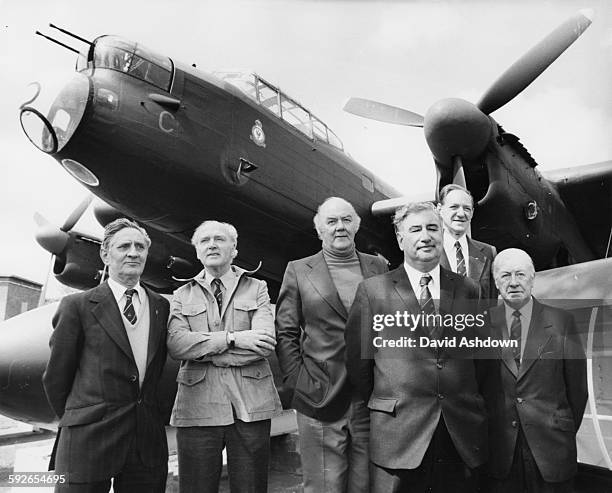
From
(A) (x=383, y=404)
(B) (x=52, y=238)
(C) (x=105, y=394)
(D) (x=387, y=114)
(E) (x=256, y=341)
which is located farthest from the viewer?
(B) (x=52, y=238)

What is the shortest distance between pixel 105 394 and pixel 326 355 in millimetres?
1204

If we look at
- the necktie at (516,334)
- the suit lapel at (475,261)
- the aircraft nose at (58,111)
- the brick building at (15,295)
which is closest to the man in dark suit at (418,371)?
the necktie at (516,334)

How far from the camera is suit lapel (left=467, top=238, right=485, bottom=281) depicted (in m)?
3.32

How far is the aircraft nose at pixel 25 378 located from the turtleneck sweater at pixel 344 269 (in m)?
3.26

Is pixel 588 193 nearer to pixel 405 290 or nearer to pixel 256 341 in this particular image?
pixel 405 290

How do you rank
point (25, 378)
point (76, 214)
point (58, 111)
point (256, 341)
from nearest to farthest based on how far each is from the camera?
point (256, 341) < point (25, 378) < point (58, 111) < point (76, 214)

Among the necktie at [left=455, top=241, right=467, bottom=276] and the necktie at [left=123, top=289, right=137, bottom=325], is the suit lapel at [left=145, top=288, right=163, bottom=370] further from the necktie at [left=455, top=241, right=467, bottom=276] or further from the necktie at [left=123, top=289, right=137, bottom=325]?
the necktie at [left=455, top=241, right=467, bottom=276]

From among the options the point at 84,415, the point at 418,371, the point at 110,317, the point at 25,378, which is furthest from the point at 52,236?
the point at 418,371

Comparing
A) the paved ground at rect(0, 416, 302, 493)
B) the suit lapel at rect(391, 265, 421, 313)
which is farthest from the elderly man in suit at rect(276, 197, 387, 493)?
the paved ground at rect(0, 416, 302, 493)

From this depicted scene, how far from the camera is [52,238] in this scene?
9008 mm

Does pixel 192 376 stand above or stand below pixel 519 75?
below

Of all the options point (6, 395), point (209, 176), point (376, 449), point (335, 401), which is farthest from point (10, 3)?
point (376, 449)

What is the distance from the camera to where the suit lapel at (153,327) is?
2858 millimetres

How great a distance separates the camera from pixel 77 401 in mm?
2643
